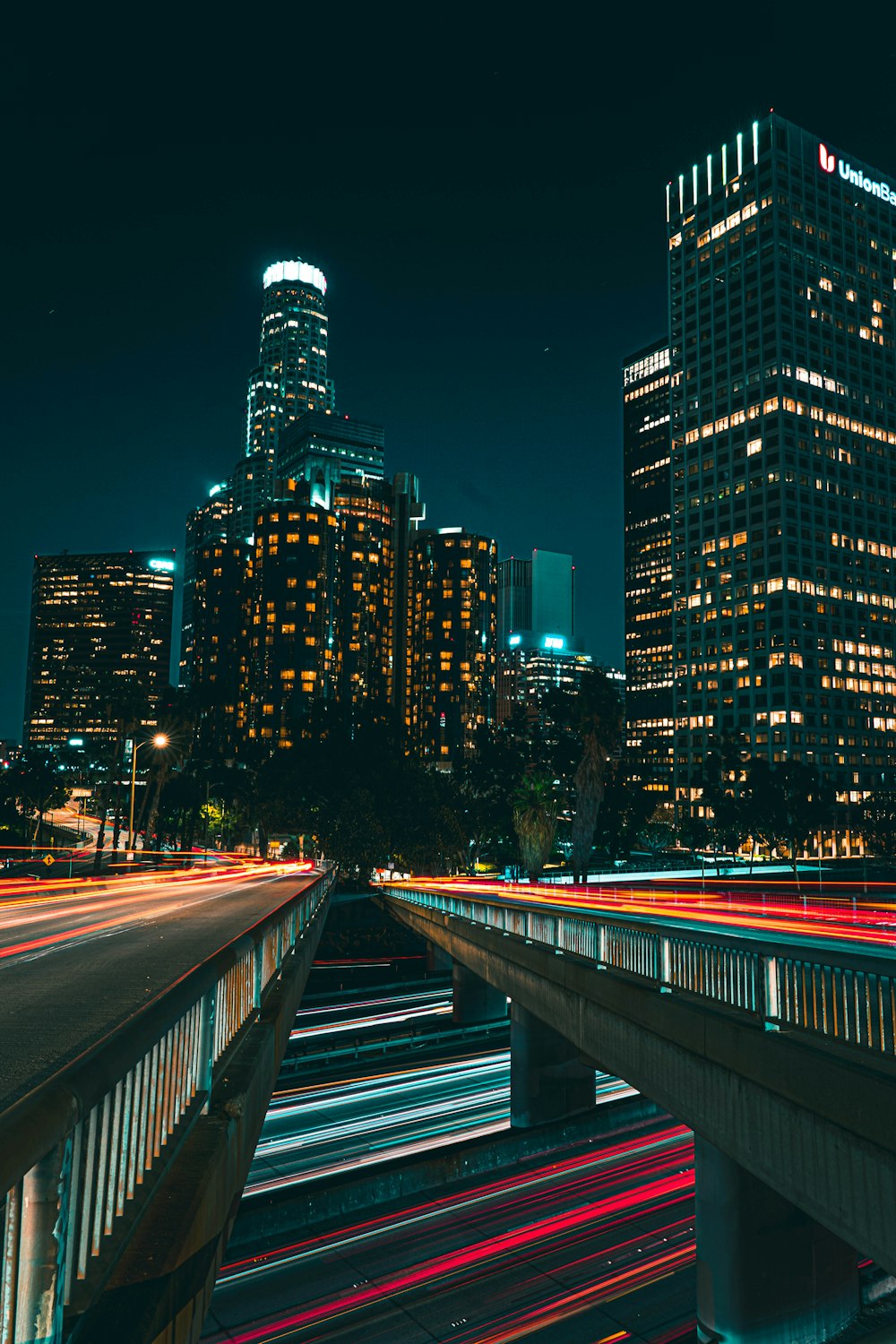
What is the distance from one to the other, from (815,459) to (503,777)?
95.9 meters

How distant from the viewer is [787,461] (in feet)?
562

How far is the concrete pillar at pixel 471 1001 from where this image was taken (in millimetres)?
47041

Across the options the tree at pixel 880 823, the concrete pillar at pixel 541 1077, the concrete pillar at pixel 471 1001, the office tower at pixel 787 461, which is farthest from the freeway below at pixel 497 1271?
the office tower at pixel 787 461

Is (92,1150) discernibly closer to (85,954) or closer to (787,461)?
(85,954)

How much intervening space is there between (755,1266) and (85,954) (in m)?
13.1

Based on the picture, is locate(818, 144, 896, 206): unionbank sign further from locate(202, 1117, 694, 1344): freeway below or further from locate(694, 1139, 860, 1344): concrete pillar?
locate(694, 1139, 860, 1344): concrete pillar

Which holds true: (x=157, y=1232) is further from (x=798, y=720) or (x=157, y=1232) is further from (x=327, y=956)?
(x=798, y=720)

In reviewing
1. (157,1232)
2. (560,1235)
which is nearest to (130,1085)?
(157,1232)

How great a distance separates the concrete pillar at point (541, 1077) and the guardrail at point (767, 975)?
1389 cm

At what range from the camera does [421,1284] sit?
66.4 ft

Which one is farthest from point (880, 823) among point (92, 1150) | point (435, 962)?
point (92, 1150)

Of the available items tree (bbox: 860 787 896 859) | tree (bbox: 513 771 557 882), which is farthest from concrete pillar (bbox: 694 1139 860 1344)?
tree (bbox: 860 787 896 859)

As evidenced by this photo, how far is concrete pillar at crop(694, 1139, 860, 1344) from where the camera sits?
48.8 feet

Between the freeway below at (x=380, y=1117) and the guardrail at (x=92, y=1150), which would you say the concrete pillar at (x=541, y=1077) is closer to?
the freeway below at (x=380, y=1117)
